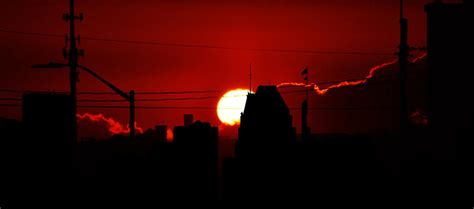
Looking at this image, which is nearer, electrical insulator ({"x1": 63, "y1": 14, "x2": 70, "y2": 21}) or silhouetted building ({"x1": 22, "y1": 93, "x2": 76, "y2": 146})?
electrical insulator ({"x1": 63, "y1": 14, "x2": 70, "y2": 21})

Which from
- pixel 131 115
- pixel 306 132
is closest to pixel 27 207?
pixel 306 132

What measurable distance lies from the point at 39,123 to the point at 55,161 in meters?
12.4

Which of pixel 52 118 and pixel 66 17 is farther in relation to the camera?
pixel 52 118

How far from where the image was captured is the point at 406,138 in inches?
2862

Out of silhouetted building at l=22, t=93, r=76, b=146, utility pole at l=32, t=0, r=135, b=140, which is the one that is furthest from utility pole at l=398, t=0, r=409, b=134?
silhouetted building at l=22, t=93, r=76, b=146

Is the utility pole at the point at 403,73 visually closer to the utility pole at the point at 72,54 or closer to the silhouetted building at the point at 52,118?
the utility pole at the point at 72,54

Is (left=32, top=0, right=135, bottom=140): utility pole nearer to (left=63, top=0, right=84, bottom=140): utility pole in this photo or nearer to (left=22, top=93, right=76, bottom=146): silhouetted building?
(left=63, top=0, right=84, bottom=140): utility pole

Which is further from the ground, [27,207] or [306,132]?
[306,132]

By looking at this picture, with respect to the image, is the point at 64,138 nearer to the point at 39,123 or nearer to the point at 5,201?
the point at 39,123

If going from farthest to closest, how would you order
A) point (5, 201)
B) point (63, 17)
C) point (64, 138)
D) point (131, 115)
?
1. point (64, 138)
2. point (5, 201)
3. point (63, 17)
4. point (131, 115)

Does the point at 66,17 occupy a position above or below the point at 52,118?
above

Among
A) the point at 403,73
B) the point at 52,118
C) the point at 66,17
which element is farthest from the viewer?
the point at 52,118

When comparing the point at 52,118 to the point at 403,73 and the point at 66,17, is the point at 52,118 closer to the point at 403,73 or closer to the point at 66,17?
the point at 66,17

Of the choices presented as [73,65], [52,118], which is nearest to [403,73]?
[73,65]
